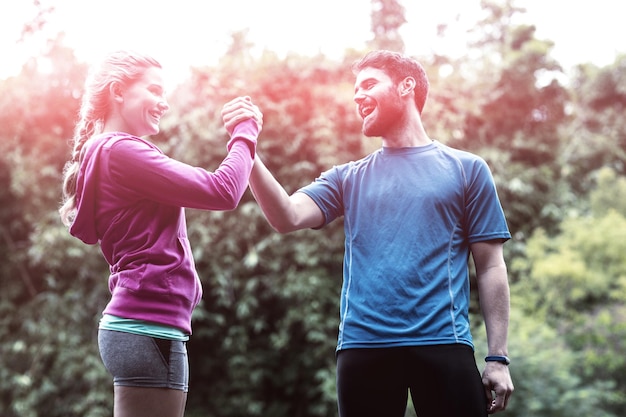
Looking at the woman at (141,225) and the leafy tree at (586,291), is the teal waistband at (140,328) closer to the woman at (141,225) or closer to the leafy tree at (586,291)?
the woman at (141,225)

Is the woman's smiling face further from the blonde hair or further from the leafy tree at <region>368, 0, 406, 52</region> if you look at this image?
the leafy tree at <region>368, 0, 406, 52</region>

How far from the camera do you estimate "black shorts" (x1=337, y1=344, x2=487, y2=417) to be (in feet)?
5.89

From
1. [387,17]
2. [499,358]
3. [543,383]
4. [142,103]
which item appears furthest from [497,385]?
[387,17]

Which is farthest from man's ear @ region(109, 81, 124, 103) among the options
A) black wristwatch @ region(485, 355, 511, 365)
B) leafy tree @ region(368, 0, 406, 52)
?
leafy tree @ region(368, 0, 406, 52)

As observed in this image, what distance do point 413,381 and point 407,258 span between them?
32cm

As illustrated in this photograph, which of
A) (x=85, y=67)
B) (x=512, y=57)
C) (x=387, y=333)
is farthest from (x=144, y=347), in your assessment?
(x=512, y=57)

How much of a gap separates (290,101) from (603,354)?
11.5 ft

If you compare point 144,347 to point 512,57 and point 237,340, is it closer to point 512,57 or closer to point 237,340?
point 237,340

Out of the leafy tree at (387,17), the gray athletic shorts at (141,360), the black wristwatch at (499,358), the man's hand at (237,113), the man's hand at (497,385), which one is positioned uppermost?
the leafy tree at (387,17)

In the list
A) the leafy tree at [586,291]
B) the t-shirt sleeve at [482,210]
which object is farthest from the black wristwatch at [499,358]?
the leafy tree at [586,291]

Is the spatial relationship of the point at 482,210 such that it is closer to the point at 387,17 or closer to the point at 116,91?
the point at 116,91

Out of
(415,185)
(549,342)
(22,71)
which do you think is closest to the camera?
(415,185)

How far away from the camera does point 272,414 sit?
661 centimetres

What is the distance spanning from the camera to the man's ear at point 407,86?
2.06 metres
